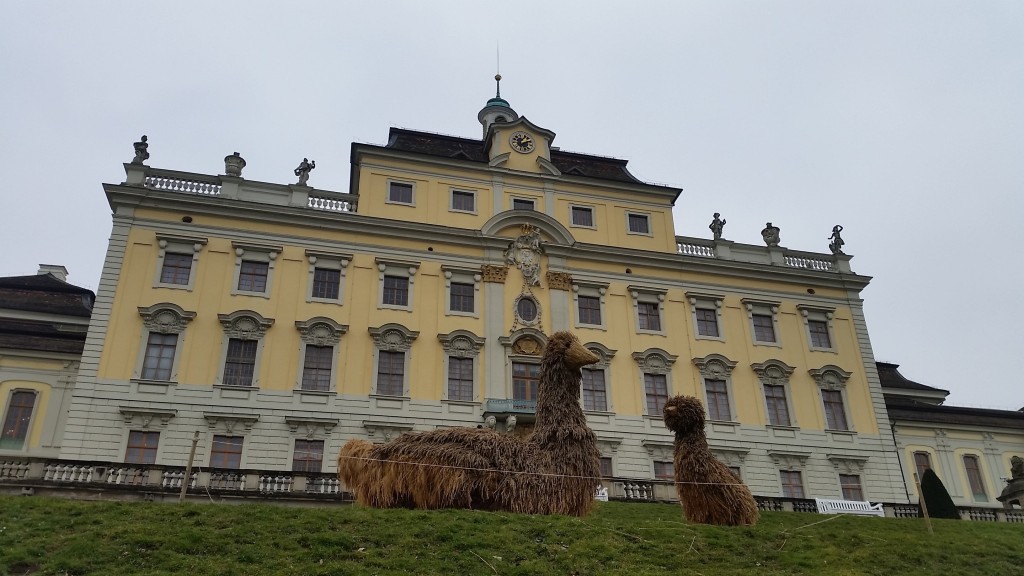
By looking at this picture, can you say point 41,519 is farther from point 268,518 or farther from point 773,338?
point 773,338

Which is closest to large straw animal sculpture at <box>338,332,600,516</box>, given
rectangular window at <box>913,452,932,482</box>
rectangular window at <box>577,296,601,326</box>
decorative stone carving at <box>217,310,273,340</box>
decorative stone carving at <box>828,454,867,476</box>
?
decorative stone carving at <box>217,310,273,340</box>

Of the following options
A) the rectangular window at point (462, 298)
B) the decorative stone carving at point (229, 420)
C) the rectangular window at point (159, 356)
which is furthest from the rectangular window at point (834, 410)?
the rectangular window at point (159, 356)

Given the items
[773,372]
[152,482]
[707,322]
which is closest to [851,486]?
[773,372]

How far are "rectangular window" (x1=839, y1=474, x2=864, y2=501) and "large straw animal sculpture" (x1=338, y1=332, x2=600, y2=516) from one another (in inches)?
815

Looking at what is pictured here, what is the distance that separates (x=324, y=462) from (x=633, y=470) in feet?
38.0

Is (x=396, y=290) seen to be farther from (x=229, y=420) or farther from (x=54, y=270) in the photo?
(x=54, y=270)

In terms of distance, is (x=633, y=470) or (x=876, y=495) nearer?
(x=633, y=470)

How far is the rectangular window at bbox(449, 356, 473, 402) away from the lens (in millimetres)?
29312

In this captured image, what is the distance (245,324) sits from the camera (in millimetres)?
28297

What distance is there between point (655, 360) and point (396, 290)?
11038 mm

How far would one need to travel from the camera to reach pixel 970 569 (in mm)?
15250

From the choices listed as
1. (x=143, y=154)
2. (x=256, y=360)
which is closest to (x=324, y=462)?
(x=256, y=360)

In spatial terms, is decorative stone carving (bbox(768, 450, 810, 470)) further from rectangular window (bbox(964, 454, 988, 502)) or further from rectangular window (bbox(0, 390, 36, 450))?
rectangular window (bbox(0, 390, 36, 450))

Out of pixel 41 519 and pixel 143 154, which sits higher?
pixel 143 154
